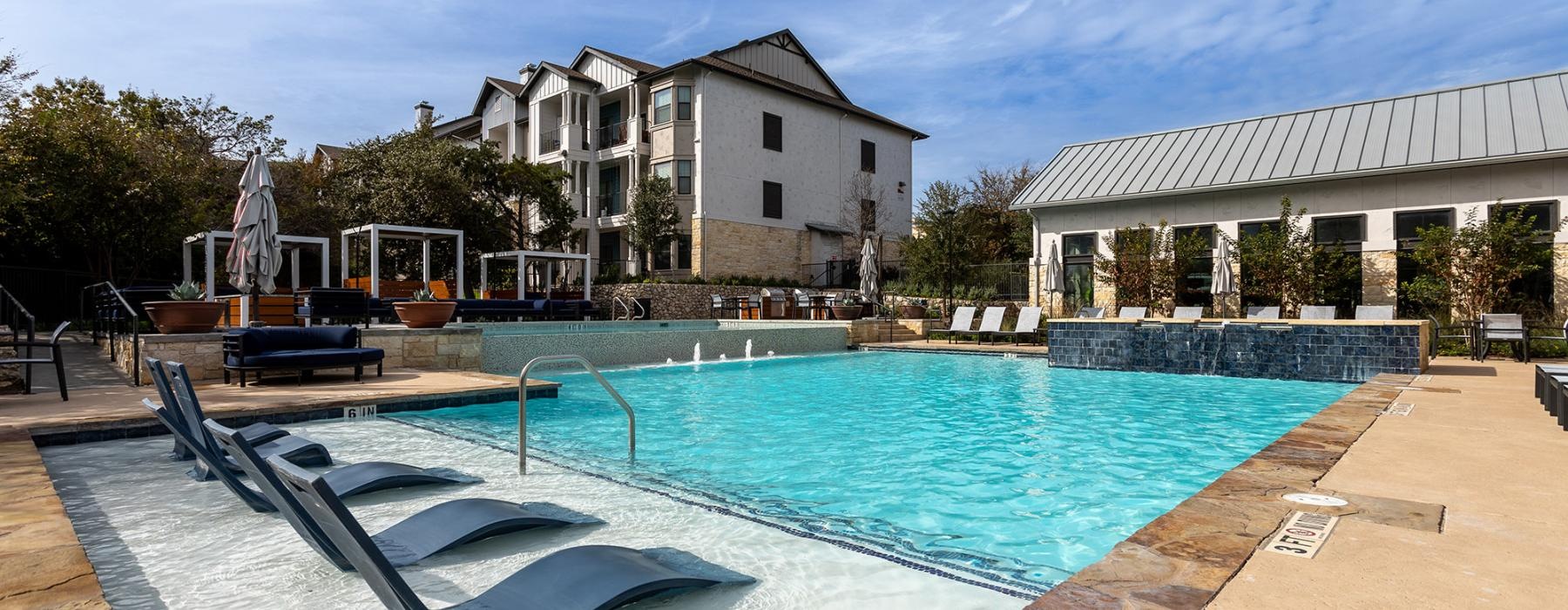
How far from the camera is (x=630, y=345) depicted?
13344 mm

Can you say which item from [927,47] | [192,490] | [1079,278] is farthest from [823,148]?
[192,490]

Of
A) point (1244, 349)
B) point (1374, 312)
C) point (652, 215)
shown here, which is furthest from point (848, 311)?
point (1374, 312)

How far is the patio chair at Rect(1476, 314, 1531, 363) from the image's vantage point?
1135 cm

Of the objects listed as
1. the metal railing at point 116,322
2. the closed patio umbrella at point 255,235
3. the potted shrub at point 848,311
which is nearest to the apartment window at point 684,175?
the potted shrub at point 848,311

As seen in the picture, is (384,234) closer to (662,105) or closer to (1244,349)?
(662,105)

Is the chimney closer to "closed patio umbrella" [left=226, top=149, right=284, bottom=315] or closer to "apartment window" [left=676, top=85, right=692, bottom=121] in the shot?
"apartment window" [left=676, top=85, right=692, bottom=121]

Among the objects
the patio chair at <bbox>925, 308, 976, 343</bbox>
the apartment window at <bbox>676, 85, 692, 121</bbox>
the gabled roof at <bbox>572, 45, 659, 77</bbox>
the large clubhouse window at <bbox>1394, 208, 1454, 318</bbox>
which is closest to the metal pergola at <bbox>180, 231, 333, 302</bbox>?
the apartment window at <bbox>676, 85, 692, 121</bbox>

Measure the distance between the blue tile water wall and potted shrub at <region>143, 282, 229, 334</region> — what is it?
11225mm

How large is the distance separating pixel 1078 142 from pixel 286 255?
82.6 feet

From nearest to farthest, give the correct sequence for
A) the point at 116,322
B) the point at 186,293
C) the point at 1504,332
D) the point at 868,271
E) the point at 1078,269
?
1. the point at 186,293
2. the point at 1504,332
3. the point at 116,322
4. the point at 868,271
5. the point at 1078,269

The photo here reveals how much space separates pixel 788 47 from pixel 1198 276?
1845 centimetres

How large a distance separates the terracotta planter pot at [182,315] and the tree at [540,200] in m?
16.3

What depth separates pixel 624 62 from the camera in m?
28.6

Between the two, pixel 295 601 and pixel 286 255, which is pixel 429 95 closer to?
pixel 286 255
